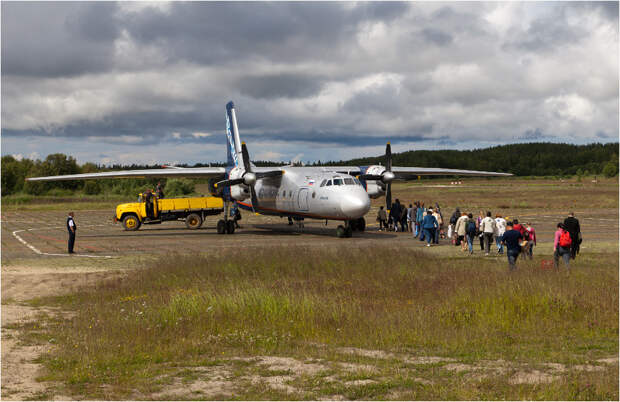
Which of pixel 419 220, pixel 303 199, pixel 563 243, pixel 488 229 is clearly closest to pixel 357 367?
pixel 563 243

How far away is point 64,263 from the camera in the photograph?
22734 mm

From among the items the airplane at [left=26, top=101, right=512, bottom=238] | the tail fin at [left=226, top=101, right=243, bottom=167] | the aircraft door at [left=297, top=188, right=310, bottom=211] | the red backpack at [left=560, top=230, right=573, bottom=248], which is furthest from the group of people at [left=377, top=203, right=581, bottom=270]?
the tail fin at [left=226, top=101, right=243, bottom=167]

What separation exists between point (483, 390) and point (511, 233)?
11.1 meters

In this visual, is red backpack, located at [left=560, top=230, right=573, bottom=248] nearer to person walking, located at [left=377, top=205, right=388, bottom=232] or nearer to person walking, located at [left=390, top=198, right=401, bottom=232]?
person walking, located at [left=390, top=198, right=401, bottom=232]

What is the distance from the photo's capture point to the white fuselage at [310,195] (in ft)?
93.9

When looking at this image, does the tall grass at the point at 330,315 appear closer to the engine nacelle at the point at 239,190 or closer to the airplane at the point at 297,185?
the airplane at the point at 297,185

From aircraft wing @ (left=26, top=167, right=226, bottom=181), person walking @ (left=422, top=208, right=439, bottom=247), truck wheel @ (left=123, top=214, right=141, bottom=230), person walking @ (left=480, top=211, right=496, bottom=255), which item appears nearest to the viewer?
person walking @ (left=480, top=211, right=496, bottom=255)

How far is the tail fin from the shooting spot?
126 ft

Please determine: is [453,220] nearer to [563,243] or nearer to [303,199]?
[303,199]

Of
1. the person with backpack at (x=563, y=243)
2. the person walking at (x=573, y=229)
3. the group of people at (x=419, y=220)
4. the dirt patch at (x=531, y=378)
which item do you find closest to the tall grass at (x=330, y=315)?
the dirt patch at (x=531, y=378)

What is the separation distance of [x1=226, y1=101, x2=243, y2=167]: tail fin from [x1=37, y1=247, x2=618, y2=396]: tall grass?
19901 mm

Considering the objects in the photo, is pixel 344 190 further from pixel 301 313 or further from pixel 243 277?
pixel 301 313

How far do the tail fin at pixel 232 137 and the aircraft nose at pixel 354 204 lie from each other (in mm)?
11454

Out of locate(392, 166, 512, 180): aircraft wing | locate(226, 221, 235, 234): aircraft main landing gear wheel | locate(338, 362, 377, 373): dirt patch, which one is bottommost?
locate(338, 362, 377, 373): dirt patch
